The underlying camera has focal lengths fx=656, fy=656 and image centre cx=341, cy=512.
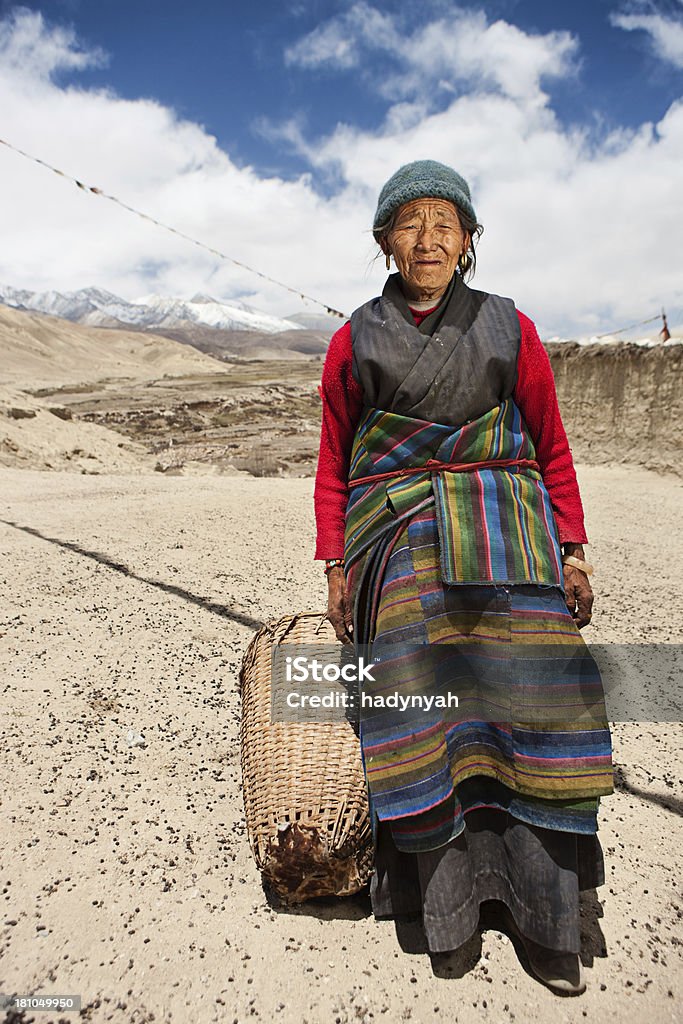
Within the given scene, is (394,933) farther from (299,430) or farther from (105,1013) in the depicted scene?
(299,430)

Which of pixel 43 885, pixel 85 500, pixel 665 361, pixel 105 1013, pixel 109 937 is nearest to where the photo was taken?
pixel 105 1013

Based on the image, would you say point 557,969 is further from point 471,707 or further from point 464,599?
point 464,599

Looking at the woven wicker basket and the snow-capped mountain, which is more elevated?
the snow-capped mountain

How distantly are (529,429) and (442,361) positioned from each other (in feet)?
1.05

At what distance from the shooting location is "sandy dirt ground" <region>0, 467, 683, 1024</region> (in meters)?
1.50

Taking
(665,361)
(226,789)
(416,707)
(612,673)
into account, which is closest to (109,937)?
(226,789)

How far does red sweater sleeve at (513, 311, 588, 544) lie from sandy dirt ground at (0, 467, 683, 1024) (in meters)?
1.03

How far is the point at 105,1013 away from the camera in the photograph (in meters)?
1.45

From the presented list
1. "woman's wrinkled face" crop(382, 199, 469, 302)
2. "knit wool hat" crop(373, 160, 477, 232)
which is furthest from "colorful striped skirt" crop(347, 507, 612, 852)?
"knit wool hat" crop(373, 160, 477, 232)

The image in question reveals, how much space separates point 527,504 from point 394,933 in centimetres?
114

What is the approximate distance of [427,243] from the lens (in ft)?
5.34

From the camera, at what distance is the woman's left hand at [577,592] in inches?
65.3

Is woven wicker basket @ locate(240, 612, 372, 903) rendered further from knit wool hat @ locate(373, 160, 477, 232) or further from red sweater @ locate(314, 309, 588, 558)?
knit wool hat @ locate(373, 160, 477, 232)

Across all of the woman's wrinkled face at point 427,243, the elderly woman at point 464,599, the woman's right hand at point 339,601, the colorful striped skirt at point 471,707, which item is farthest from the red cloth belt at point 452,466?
the woman's wrinkled face at point 427,243
